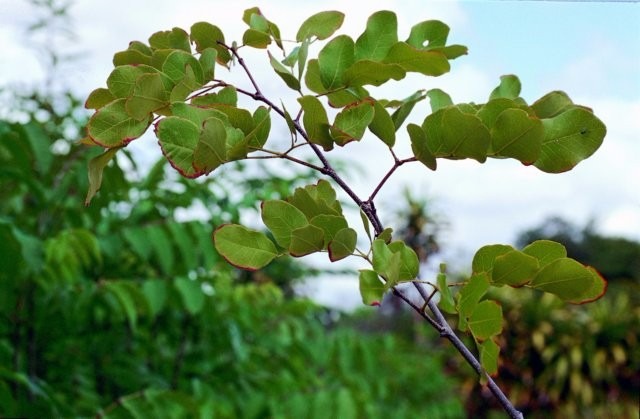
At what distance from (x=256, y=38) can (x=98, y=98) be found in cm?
10

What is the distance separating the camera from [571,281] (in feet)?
1.35

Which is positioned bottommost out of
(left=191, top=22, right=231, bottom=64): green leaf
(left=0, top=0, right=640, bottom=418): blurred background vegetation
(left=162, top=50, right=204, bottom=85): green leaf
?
(left=0, top=0, right=640, bottom=418): blurred background vegetation

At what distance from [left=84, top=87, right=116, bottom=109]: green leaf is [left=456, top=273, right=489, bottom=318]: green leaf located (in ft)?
0.77

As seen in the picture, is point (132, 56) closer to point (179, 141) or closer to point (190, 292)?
point (179, 141)

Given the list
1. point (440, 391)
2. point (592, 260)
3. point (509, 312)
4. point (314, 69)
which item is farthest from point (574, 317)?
point (592, 260)

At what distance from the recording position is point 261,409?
157 cm

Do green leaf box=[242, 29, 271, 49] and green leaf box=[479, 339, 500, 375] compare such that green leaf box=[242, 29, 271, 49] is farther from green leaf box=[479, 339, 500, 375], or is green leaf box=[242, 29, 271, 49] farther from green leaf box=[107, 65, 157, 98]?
green leaf box=[479, 339, 500, 375]

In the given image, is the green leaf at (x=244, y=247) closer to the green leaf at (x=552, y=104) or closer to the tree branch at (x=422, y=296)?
the tree branch at (x=422, y=296)

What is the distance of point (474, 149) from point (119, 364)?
54.4 inches

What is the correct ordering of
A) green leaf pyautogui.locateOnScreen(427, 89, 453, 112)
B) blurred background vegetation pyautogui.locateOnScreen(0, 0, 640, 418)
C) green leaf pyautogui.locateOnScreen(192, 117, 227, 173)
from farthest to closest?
1. blurred background vegetation pyautogui.locateOnScreen(0, 0, 640, 418)
2. green leaf pyautogui.locateOnScreen(427, 89, 453, 112)
3. green leaf pyautogui.locateOnScreen(192, 117, 227, 173)

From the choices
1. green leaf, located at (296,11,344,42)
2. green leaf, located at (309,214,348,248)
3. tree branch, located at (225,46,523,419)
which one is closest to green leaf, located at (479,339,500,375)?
tree branch, located at (225,46,523,419)

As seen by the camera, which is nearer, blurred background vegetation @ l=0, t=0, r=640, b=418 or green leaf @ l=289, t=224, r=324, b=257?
green leaf @ l=289, t=224, r=324, b=257

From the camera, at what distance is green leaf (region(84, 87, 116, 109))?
1.52 ft

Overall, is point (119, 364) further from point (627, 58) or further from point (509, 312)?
point (509, 312)
